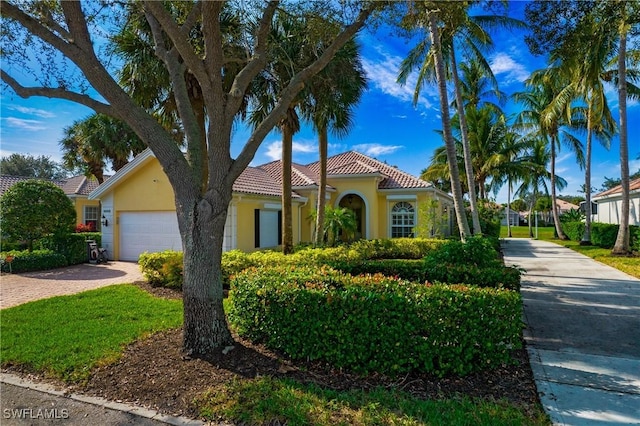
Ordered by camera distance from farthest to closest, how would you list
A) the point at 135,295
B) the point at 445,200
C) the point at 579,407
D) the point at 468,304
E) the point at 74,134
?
the point at 74,134 → the point at 445,200 → the point at 135,295 → the point at 468,304 → the point at 579,407

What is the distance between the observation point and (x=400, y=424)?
3316mm

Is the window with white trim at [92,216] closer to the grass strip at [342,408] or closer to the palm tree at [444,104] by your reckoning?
the palm tree at [444,104]

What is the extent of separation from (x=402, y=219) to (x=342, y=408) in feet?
57.3

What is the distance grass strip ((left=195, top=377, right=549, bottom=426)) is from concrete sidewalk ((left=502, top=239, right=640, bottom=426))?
643mm

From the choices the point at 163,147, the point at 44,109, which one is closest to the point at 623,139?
the point at 163,147

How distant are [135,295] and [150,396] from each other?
18.9ft

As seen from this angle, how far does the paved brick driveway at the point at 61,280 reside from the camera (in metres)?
9.31

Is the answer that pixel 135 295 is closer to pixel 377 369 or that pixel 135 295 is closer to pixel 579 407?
pixel 377 369

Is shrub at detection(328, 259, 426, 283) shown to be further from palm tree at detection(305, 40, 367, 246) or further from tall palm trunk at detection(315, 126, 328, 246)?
tall palm trunk at detection(315, 126, 328, 246)

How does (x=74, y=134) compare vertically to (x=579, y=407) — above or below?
above

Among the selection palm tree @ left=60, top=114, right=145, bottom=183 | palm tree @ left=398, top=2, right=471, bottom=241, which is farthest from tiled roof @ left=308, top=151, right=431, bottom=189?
palm tree @ left=60, top=114, right=145, bottom=183

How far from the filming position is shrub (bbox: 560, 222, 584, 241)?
25.9 metres

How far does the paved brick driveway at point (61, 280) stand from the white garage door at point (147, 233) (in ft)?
3.88

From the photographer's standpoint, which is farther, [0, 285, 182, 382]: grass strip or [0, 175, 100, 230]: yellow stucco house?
[0, 175, 100, 230]: yellow stucco house
